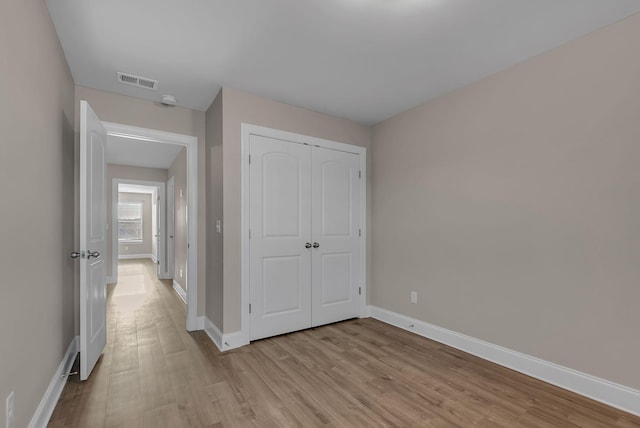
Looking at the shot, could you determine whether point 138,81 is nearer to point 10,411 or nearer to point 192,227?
point 192,227

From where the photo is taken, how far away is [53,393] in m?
1.96

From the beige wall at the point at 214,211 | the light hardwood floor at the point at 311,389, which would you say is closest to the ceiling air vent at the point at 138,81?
the beige wall at the point at 214,211

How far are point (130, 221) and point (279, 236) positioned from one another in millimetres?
10101

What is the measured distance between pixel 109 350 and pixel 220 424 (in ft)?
5.65

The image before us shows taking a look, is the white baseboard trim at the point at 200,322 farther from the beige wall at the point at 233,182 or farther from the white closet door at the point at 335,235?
the white closet door at the point at 335,235

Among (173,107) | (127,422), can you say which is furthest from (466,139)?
(127,422)

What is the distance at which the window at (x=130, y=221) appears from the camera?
10877 mm

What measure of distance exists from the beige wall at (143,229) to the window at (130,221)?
113 mm

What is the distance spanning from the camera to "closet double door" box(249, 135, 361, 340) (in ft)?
10.2

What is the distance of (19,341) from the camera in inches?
57.3

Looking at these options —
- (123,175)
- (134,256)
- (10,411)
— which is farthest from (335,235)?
(134,256)

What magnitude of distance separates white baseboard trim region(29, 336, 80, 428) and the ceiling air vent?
2.37 metres

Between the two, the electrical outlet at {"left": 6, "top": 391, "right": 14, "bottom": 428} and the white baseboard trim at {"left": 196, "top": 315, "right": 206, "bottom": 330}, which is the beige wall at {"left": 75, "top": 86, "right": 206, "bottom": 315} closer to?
the white baseboard trim at {"left": 196, "top": 315, "right": 206, "bottom": 330}

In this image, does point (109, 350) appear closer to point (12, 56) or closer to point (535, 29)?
point (12, 56)
